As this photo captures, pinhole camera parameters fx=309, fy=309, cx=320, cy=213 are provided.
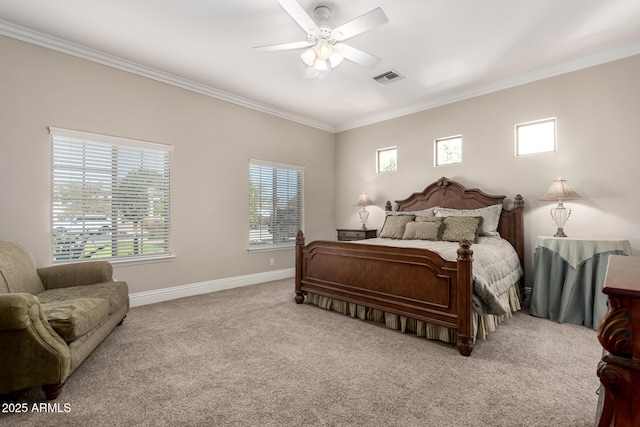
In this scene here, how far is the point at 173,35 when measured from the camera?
10.4ft

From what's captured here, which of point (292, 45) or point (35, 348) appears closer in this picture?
point (35, 348)

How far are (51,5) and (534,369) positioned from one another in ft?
16.1

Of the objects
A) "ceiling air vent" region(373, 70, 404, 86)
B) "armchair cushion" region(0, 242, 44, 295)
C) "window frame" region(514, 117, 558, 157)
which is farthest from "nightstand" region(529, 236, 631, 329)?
"armchair cushion" region(0, 242, 44, 295)

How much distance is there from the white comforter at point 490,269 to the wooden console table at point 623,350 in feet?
5.62

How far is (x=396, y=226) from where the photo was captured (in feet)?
14.5

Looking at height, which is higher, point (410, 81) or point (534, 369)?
point (410, 81)

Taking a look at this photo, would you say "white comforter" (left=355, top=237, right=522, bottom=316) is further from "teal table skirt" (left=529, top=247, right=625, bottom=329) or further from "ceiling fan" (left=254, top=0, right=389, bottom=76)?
"ceiling fan" (left=254, top=0, right=389, bottom=76)

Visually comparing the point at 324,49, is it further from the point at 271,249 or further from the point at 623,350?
the point at 271,249

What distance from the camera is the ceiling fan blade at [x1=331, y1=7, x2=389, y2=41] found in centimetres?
231

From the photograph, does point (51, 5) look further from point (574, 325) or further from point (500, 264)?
point (574, 325)

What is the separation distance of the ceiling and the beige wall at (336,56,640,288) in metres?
0.24

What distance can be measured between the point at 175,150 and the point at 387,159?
138 inches

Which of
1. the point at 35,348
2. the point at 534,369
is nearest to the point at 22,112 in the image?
the point at 35,348

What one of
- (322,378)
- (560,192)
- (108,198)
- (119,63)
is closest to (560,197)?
(560,192)
